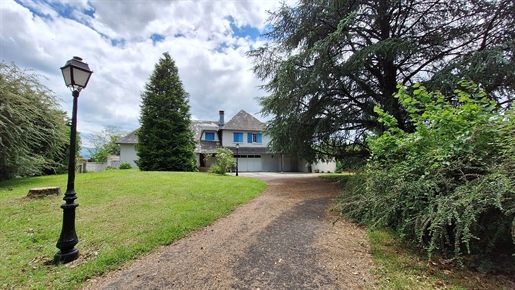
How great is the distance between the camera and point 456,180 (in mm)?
3264

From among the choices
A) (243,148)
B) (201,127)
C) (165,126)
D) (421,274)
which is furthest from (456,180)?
(201,127)

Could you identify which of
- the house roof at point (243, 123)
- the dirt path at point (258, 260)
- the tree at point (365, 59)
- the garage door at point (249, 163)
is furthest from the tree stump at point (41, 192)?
the house roof at point (243, 123)

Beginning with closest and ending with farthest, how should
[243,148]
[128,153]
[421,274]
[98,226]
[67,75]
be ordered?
[421,274], [67,75], [98,226], [243,148], [128,153]

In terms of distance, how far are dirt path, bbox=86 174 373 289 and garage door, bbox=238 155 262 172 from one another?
17547mm

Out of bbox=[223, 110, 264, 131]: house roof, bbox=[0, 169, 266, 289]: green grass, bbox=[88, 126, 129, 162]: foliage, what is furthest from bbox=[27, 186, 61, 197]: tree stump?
bbox=[88, 126, 129, 162]: foliage

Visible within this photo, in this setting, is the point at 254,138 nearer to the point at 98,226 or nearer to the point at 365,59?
the point at 365,59

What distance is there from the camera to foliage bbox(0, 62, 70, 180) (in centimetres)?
894

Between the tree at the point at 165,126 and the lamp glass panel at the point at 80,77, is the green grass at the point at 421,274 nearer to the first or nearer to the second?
the lamp glass panel at the point at 80,77

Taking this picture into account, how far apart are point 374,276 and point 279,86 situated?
7.61m

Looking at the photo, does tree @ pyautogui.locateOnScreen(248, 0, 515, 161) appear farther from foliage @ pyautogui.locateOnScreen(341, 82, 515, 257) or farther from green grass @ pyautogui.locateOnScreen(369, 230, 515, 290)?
green grass @ pyautogui.locateOnScreen(369, 230, 515, 290)

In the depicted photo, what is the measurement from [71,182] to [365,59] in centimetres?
881

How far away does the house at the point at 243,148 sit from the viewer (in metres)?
22.8

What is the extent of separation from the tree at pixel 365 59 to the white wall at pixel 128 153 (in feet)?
64.1

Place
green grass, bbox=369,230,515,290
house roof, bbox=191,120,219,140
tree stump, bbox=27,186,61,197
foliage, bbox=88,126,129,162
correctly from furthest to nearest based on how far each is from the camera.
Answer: foliage, bbox=88,126,129,162
house roof, bbox=191,120,219,140
tree stump, bbox=27,186,61,197
green grass, bbox=369,230,515,290
